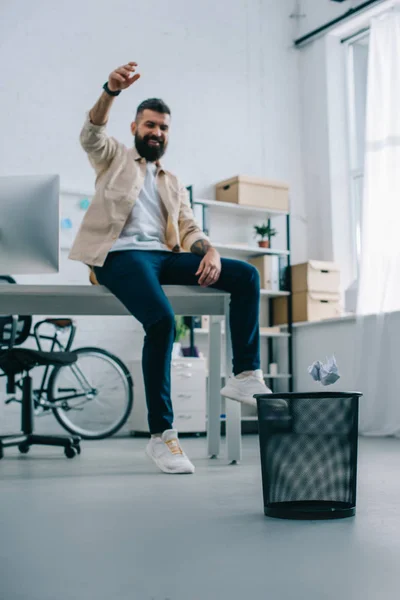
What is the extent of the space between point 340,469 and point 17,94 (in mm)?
3829

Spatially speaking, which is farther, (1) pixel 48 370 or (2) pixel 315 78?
(2) pixel 315 78

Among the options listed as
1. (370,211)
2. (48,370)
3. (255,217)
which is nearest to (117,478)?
(48,370)

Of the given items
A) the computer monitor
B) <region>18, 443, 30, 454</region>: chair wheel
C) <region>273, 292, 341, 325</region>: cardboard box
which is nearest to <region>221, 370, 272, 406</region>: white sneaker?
the computer monitor

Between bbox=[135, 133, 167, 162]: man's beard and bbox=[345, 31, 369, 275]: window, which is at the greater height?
bbox=[345, 31, 369, 275]: window

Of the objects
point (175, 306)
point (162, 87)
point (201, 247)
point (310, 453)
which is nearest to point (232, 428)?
point (175, 306)

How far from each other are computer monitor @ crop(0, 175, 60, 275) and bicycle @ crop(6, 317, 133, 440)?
76.5 inches

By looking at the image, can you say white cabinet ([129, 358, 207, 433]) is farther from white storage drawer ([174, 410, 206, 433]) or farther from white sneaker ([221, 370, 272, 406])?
white sneaker ([221, 370, 272, 406])

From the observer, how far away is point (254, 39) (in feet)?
19.1

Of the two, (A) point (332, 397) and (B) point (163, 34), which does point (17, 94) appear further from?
(A) point (332, 397)

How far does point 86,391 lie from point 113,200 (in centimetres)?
204

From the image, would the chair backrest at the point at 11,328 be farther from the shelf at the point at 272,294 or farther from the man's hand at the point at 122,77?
the shelf at the point at 272,294

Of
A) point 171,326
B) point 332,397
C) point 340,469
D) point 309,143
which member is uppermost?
point 309,143

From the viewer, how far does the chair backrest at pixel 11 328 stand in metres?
3.43

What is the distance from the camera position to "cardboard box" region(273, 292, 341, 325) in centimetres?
521
